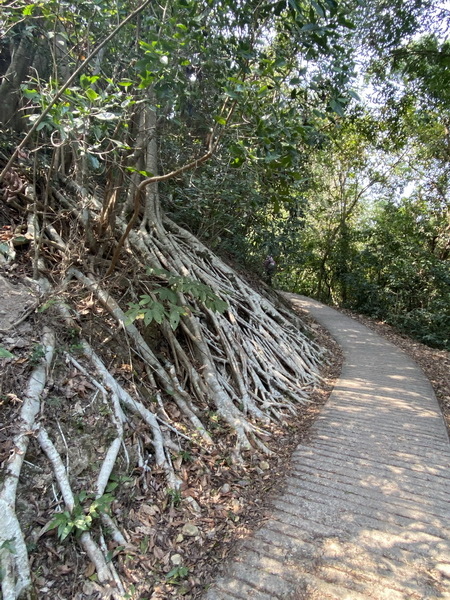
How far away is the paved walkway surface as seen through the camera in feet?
6.84

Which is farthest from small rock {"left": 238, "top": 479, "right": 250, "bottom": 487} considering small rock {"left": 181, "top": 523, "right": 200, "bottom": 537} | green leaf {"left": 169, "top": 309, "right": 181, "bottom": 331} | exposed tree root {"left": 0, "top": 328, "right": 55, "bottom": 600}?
exposed tree root {"left": 0, "top": 328, "right": 55, "bottom": 600}

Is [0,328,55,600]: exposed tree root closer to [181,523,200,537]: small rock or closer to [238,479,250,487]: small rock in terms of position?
[181,523,200,537]: small rock

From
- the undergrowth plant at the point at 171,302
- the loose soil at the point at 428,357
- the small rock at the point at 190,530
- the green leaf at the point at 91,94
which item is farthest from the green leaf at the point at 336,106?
the loose soil at the point at 428,357

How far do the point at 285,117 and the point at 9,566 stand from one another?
3.46m

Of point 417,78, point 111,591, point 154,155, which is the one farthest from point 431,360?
point 111,591

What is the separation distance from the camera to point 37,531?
6.40 ft

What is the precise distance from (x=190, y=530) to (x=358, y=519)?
4.07 feet

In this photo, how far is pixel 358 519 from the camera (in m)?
2.57

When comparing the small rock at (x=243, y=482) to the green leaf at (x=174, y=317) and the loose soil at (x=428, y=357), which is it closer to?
the green leaf at (x=174, y=317)

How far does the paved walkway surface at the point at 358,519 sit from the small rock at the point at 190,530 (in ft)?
1.02

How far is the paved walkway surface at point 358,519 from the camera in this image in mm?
2086

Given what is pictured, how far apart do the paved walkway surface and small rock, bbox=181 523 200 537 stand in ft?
1.02

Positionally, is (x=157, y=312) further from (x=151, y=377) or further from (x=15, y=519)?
(x=15, y=519)

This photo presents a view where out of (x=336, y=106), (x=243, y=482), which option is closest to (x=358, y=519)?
(x=243, y=482)
